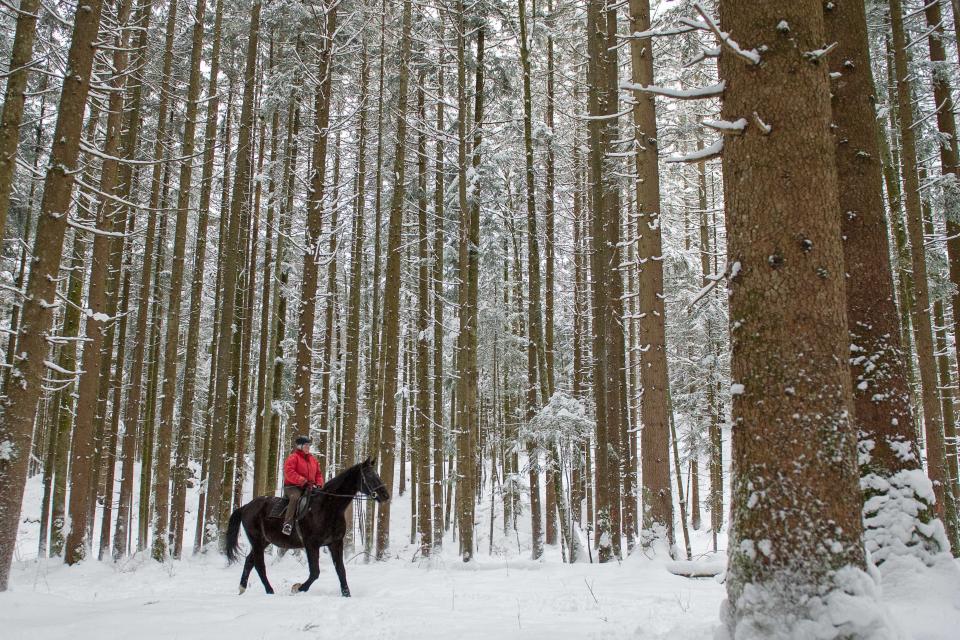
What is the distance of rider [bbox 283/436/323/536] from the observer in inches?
376

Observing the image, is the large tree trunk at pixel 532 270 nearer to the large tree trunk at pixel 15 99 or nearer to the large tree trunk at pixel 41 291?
the large tree trunk at pixel 41 291

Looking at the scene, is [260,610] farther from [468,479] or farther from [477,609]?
[468,479]

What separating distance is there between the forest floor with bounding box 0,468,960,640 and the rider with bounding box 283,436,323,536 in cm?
132

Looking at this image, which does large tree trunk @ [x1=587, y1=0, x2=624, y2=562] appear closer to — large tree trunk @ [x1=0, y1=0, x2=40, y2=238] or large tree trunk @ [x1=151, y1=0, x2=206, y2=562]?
large tree trunk @ [x1=0, y1=0, x2=40, y2=238]

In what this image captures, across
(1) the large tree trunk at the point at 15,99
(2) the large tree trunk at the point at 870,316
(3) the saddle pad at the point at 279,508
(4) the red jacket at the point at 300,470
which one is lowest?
(3) the saddle pad at the point at 279,508

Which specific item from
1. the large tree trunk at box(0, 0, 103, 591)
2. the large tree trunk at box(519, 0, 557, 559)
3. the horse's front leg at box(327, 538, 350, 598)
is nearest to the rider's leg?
the horse's front leg at box(327, 538, 350, 598)

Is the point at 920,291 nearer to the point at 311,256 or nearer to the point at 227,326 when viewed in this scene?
the point at 311,256

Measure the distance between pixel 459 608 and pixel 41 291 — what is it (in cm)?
748

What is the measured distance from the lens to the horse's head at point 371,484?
9.31 meters

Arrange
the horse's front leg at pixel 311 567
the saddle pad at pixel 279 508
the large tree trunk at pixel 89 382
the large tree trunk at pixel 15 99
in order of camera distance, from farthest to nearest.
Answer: the large tree trunk at pixel 89 382
the saddle pad at pixel 279 508
the horse's front leg at pixel 311 567
the large tree trunk at pixel 15 99

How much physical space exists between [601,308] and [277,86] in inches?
424

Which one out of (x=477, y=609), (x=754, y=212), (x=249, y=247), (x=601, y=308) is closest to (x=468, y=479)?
(x=601, y=308)

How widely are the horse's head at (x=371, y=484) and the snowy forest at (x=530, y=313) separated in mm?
93

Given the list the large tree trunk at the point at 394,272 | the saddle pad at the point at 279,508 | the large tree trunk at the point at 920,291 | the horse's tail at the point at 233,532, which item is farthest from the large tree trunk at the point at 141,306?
the large tree trunk at the point at 920,291
